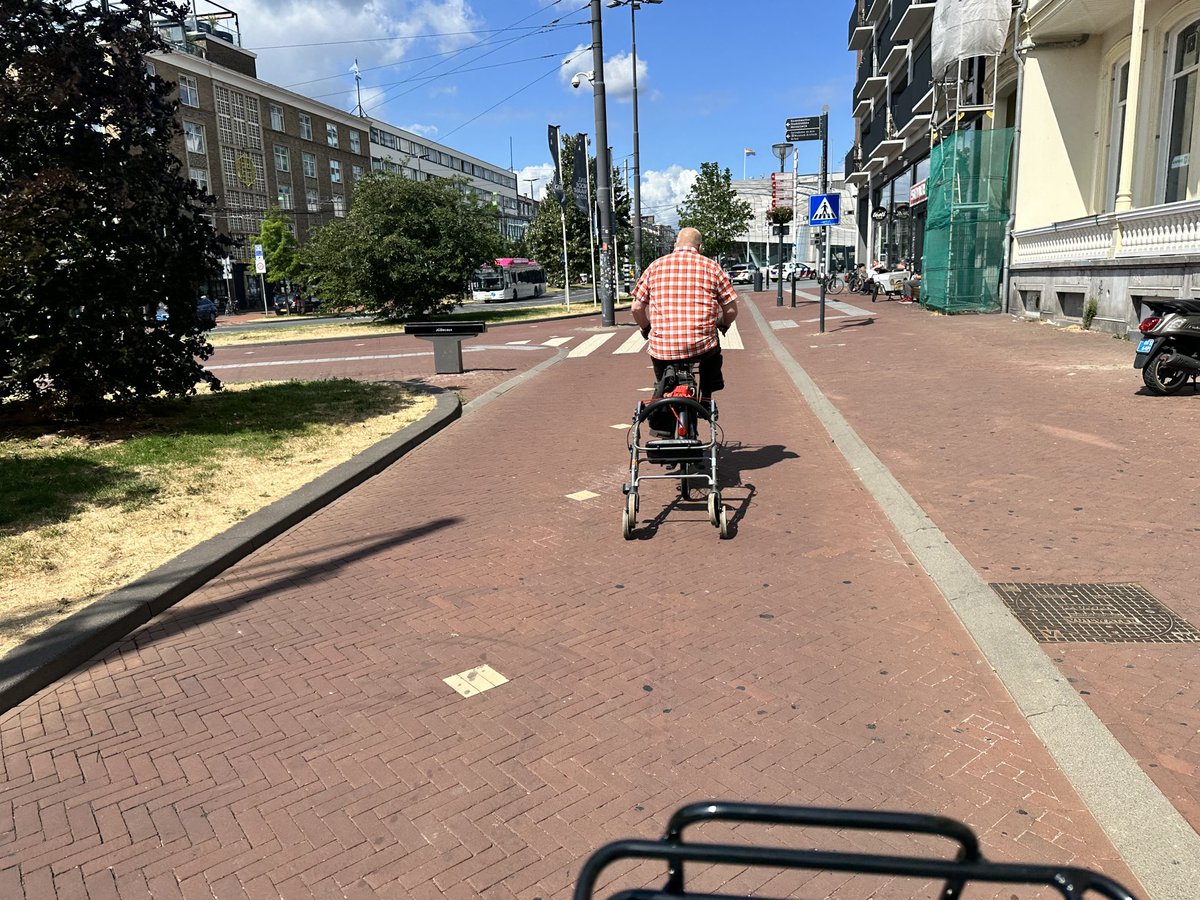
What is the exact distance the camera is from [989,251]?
20.6m

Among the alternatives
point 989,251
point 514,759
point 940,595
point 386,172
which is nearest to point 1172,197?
point 989,251

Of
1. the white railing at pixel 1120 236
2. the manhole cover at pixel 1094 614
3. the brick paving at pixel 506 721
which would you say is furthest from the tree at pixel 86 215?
the white railing at pixel 1120 236

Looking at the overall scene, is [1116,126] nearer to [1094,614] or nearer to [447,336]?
[447,336]

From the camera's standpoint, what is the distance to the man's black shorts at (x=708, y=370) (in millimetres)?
5902

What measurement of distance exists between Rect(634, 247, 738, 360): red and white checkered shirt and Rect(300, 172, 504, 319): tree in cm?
2314

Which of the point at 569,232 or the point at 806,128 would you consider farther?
the point at 569,232

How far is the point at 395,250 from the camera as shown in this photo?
27.4 meters

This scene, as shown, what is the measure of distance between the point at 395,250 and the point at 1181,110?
68.8 ft

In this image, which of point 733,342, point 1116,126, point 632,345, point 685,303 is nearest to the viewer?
point 685,303

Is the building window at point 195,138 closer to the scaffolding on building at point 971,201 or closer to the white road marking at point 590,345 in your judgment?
the white road marking at point 590,345

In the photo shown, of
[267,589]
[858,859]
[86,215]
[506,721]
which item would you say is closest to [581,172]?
[86,215]

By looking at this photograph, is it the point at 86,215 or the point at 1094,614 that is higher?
the point at 86,215

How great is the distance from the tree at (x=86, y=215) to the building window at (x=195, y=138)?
164 feet

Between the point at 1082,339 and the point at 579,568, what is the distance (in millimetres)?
12688
